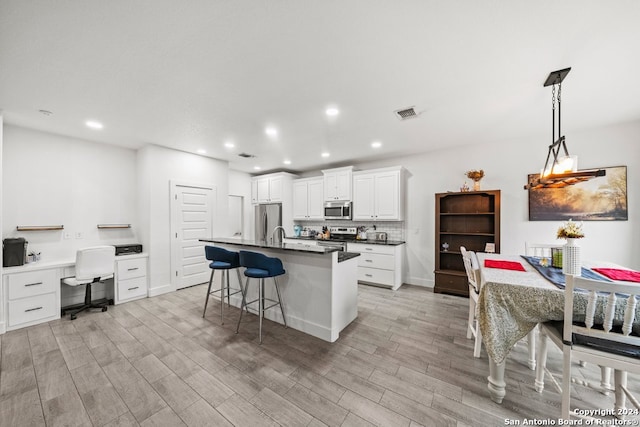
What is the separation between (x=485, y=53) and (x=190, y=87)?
8.64 ft

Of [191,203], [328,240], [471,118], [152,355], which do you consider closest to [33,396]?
[152,355]

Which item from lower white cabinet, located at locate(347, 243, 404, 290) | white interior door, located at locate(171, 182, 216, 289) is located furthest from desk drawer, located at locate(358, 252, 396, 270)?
white interior door, located at locate(171, 182, 216, 289)

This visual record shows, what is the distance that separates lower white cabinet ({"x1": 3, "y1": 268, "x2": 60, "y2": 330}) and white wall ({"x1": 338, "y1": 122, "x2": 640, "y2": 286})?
5564 mm

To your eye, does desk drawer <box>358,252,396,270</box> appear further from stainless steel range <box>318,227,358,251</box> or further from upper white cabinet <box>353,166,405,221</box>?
upper white cabinet <box>353,166,405,221</box>

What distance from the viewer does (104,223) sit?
414 cm

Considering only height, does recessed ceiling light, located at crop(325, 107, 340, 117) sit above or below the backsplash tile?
above

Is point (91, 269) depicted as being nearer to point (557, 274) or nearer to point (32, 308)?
point (32, 308)

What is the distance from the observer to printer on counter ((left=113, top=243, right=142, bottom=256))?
3.94 m

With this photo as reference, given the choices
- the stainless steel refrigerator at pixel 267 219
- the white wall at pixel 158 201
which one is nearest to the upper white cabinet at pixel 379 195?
the stainless steel refrigerator at pixel 267 219

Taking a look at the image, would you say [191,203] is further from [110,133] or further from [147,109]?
[147,109]

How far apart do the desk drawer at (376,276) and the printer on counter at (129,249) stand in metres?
4.09

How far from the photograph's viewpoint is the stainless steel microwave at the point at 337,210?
5.25 meters

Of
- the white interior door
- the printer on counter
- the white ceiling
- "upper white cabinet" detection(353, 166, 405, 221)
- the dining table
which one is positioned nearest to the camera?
the white ceiling

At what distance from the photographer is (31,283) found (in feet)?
10.2
